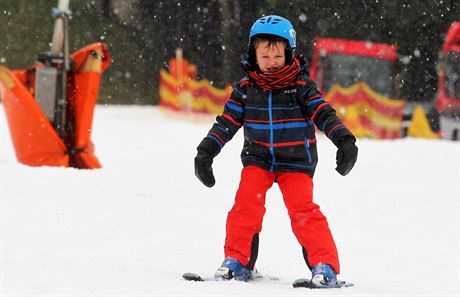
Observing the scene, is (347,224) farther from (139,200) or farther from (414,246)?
(139,200)

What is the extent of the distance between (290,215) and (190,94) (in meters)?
18.5

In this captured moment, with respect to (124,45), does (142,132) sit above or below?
below

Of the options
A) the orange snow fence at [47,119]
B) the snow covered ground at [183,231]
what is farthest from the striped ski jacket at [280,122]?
the orange snow fence at [47,119]

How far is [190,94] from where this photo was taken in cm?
2219

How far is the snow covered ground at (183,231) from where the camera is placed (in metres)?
3.59

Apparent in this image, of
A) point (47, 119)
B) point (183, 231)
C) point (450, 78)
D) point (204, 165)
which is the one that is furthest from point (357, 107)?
point (204, 165)

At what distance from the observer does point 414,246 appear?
206 inches

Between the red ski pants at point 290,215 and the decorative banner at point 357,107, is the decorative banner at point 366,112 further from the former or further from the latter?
the red ski pants at point 290,215

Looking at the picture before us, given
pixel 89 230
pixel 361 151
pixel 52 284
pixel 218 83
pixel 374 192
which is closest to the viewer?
pixel 52 284

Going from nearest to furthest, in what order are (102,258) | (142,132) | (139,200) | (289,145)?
(289,145), (102,258), (139,200), (142,132)

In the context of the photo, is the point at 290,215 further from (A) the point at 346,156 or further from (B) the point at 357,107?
(B) the point at 357,107

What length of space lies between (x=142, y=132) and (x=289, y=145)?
436 inches

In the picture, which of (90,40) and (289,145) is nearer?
(289,145)

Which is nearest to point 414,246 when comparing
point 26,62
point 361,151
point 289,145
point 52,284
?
point 289,145
